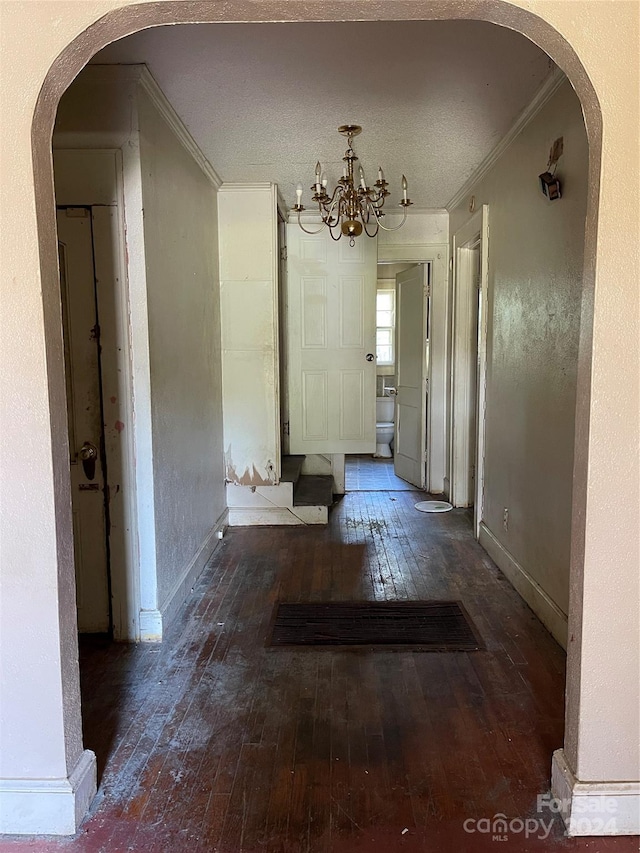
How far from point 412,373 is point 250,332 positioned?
2.01 m

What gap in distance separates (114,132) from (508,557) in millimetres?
2993

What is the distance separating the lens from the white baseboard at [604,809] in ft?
5.29

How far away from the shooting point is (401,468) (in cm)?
620

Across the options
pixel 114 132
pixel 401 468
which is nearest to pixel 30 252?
pixel 114 132

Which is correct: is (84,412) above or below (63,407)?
below

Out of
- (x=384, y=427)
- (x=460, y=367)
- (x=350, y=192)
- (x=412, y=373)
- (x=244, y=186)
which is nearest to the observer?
(x=350, y=192)

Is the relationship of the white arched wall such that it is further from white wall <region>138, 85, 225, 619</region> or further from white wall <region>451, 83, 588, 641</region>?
white wall <region>138, 85, 225, 619</region>

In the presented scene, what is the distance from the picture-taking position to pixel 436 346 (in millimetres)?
5418

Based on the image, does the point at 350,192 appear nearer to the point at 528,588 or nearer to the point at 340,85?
the point at 340,85

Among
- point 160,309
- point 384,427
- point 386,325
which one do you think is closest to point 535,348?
point 160,309

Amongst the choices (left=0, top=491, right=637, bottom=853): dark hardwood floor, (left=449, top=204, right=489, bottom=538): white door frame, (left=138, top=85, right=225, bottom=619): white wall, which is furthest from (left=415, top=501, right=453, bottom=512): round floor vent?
(left=138, top=85, right=225, bottom=619): white wall

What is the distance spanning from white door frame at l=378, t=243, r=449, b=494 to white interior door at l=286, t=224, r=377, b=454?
391 mm

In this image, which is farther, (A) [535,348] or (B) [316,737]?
(A) [535,348]

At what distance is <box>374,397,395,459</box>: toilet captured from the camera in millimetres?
7586
